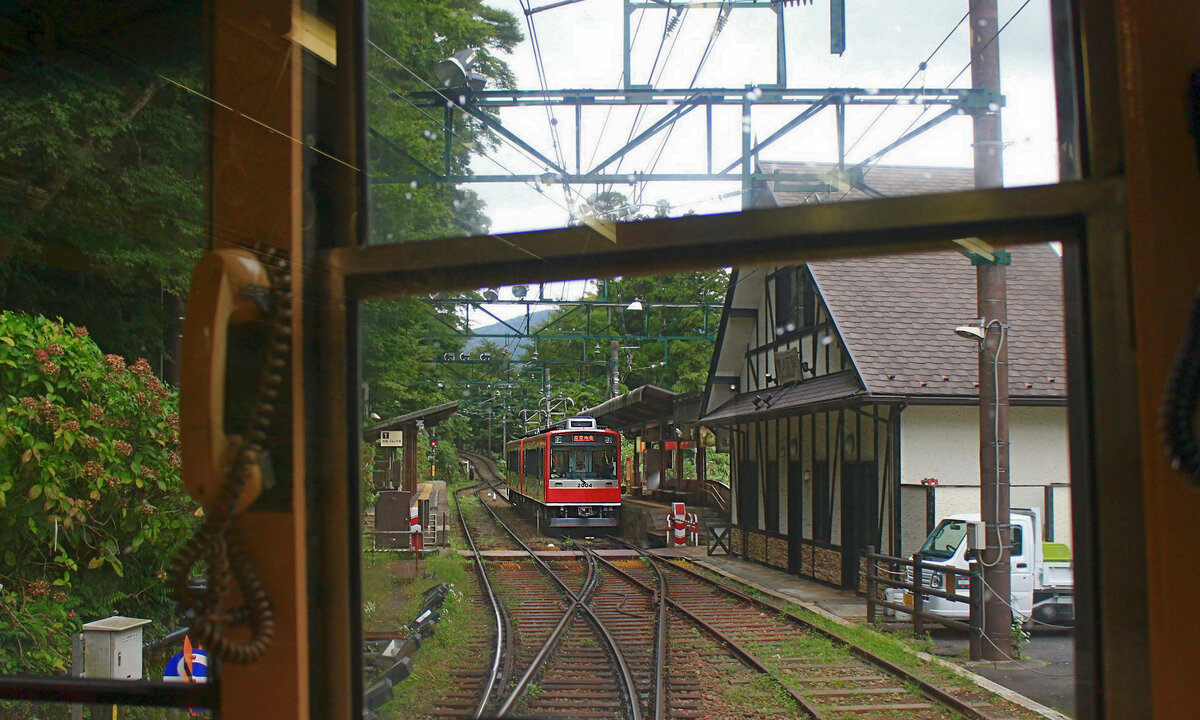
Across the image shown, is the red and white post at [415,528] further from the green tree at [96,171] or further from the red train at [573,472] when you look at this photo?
the green tree at [96,171]

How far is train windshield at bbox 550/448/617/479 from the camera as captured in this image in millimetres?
1244

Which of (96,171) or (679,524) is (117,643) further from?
(679,524)

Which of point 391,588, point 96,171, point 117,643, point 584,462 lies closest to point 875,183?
point 584,462

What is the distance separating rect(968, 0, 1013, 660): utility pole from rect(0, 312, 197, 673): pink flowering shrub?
1.48m

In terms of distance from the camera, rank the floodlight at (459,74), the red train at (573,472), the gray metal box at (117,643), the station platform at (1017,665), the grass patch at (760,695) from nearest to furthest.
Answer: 1. the station platform at (1017,665)
2. the grass patch at (760,695)
3. the floodlight at (459,74)
4. the red train at (573,472)
5. the gray metal box at (117,643)

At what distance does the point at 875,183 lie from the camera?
853 millimetres

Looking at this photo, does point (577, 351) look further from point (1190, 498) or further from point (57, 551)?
point (57, 551)

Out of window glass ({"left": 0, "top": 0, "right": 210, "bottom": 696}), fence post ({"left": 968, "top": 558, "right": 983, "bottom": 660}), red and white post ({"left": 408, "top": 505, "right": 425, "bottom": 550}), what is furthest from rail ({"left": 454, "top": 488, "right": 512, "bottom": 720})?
fence post ({"left": 968, "top": 558, "right": 983, "bottom": 660})

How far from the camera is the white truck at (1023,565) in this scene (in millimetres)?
815

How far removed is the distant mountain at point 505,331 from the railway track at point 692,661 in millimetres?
348

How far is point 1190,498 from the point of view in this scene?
704 millimetres

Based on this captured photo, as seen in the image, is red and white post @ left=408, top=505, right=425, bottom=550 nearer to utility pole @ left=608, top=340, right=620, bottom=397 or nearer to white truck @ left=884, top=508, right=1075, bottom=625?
utility pole @ left=608, top=340, right=620, bottom=397

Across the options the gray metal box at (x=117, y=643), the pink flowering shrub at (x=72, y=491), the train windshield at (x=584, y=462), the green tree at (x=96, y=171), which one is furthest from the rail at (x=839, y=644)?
the gray metal box at (x=117, y=643)

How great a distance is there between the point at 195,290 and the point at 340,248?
0.17 m
